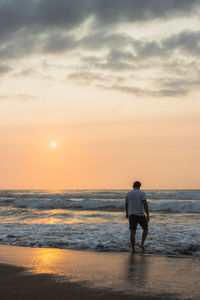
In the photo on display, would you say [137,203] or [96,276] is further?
[137,203]

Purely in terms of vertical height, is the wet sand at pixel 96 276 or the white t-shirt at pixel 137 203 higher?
the white t-shirt at pixel 137 203

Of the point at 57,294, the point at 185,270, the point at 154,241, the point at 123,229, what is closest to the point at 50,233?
the point at 123,229

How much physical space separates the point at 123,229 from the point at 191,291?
24.4 feet

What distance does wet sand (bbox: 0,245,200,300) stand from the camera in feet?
15.7

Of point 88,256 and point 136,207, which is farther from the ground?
point 136,207

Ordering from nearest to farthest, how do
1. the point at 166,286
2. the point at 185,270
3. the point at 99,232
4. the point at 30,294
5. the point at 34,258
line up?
the point at 30,294 → the point at 166,286 → the point at 185,270 → the point at 34,258 → the point at 99,232

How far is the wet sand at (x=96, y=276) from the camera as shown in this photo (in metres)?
4.79

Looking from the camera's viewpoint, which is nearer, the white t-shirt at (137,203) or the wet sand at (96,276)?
the wet sand at (96,276)

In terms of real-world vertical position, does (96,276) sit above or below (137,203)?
below

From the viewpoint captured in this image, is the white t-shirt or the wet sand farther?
the white t-shirt

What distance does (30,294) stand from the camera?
4801 mm

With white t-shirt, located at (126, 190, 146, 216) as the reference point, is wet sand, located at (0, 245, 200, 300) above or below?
below

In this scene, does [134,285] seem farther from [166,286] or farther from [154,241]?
[154,241]

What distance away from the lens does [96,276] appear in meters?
5.87
